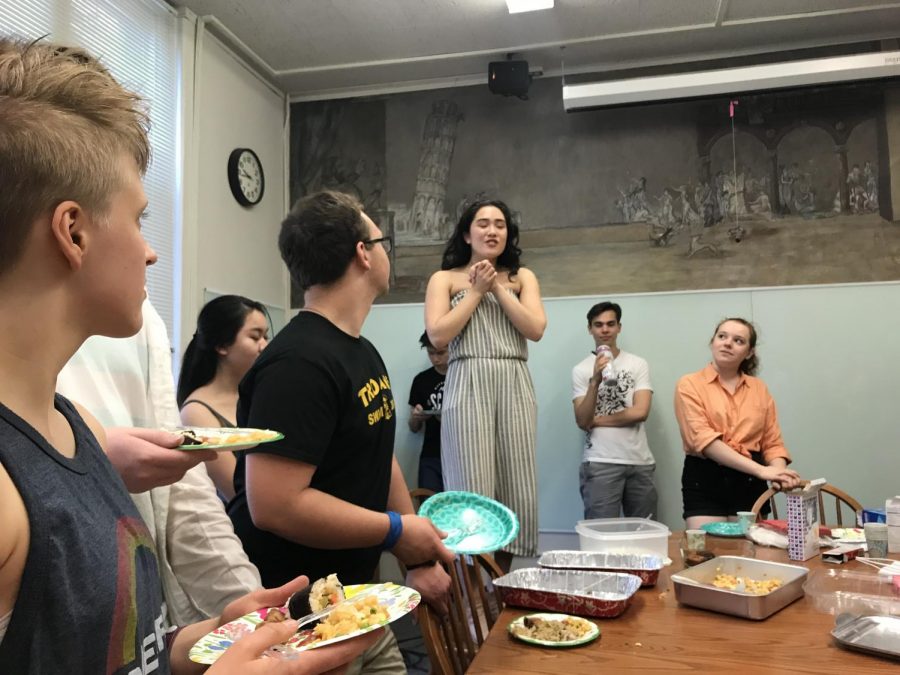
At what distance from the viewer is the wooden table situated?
3.84 ft

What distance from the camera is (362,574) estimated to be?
1.53 meters

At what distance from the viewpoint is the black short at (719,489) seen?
2896mm

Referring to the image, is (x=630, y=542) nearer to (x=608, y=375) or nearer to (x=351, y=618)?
(x=351, y=618)

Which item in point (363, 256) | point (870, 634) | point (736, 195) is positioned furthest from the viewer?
point (736, 195)

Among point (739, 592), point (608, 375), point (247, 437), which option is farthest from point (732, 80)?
point (247, 437)

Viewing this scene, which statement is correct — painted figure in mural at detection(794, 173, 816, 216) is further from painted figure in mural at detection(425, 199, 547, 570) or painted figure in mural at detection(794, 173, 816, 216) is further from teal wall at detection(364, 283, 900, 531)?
painted figure in mural at detection(425, 199, 547, 570)

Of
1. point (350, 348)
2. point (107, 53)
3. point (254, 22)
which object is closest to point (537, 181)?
point (254, 22)

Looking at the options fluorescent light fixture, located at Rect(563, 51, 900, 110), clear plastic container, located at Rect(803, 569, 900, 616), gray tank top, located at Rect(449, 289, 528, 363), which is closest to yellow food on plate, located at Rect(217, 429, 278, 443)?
clear plastic container, located at Rect(803, 569, 900, 616)

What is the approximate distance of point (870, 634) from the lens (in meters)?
1.25

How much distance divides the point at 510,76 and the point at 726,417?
2.58m

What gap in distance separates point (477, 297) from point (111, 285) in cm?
180

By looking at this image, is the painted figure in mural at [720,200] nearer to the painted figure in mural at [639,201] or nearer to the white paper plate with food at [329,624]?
the painted figure in mural at [639,201]

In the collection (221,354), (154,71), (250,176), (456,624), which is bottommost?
(456,624)

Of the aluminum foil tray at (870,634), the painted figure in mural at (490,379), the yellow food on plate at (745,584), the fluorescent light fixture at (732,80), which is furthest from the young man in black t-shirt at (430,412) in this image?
the aluminum foil tray at (870,634)
